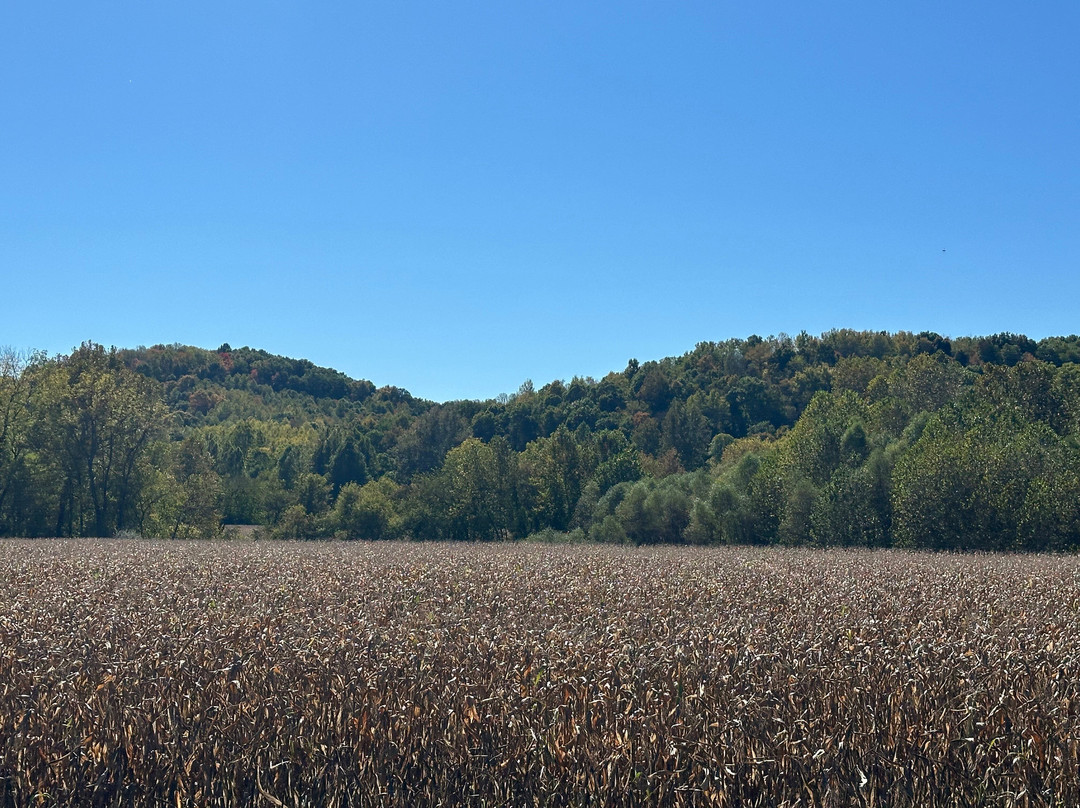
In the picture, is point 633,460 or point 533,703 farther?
point 633,460

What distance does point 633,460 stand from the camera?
79875mm

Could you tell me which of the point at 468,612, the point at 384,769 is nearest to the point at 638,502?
the point at 468,612

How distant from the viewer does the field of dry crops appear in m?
5.53

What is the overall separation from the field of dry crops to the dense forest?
134 ft

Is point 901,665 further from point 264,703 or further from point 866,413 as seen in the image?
point 866,413

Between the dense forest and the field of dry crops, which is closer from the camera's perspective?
the field of dry crops

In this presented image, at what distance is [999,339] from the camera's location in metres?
125

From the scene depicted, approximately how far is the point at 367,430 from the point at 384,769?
130 meters

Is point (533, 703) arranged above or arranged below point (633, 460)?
below

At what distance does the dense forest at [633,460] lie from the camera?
5109 centimetres

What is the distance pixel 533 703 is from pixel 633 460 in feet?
240

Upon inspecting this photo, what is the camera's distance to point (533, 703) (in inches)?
290

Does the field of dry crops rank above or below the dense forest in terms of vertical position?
below

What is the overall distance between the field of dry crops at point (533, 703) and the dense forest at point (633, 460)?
40785 millimetres
